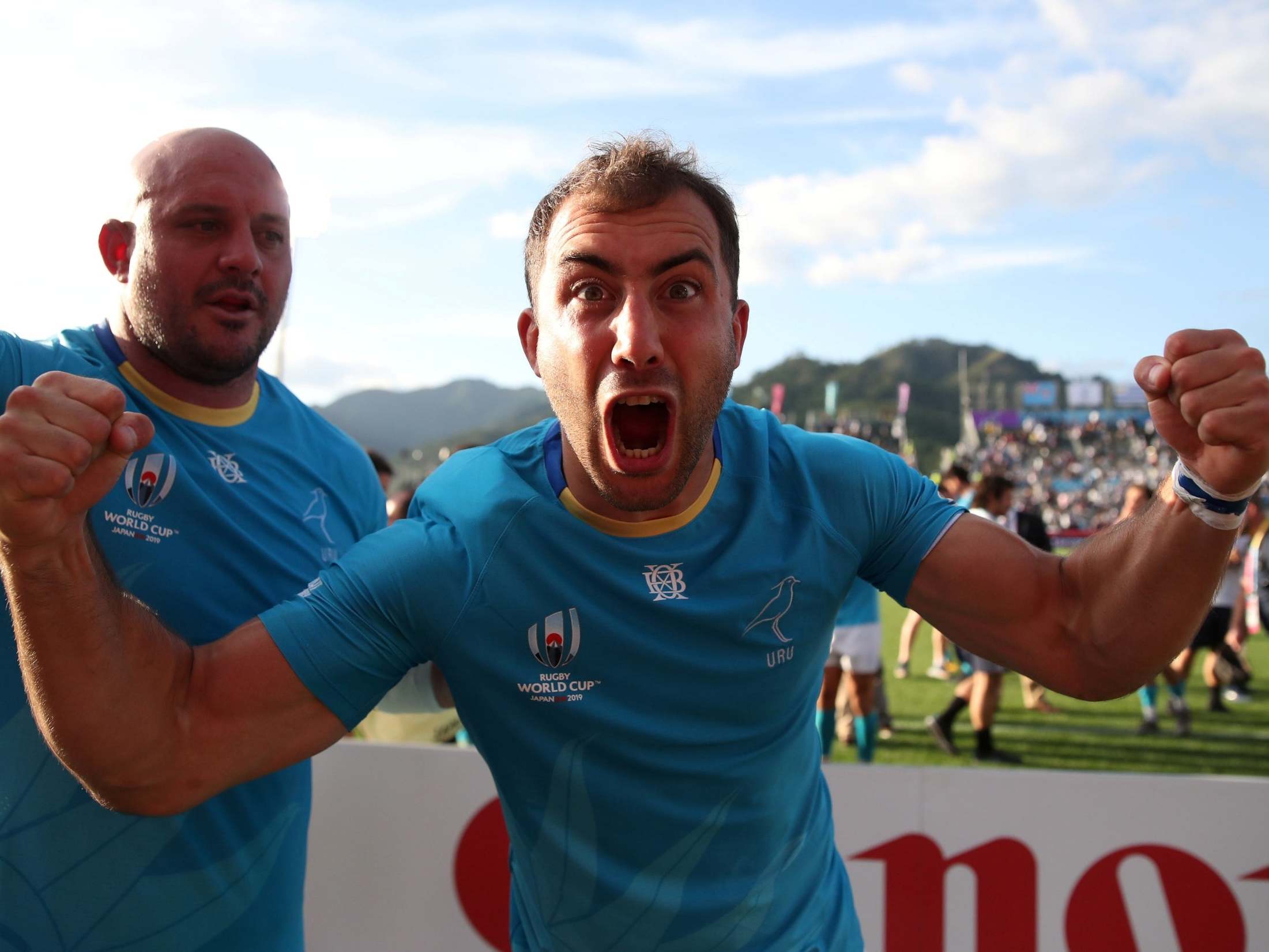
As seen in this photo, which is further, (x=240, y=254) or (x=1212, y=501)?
(x=240, y=254)

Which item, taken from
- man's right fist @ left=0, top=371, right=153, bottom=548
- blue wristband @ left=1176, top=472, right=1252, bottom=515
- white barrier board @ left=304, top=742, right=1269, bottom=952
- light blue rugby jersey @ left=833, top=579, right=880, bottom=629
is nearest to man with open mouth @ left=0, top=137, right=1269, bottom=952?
blue wristband @ left=1176, top=472, right=1252, bottom=515

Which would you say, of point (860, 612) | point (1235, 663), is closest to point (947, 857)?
point (860, 612)

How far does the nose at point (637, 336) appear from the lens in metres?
1.82

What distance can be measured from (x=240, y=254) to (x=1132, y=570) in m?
2.01

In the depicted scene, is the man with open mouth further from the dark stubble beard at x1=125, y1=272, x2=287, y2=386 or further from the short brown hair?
the dark stubble beard at x1=125, y1=272, x2=287, y2=386

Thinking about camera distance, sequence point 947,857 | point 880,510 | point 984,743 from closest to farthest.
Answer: point 880,510 → point 947,857 → point 984,743

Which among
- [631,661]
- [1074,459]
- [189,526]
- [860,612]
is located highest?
[1074,459]

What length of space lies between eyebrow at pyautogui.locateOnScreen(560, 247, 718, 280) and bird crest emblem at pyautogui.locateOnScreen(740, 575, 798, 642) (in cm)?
65

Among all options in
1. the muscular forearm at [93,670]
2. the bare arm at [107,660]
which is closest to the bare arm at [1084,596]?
the bare arm at [107,660]

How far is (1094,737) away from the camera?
9336mm

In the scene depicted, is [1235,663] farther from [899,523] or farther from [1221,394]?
[1221,394]

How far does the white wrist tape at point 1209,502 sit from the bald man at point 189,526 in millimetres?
1852

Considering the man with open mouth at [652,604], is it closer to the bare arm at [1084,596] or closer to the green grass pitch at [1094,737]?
the bare arm at [1084,596]

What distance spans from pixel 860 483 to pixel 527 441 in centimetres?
71
